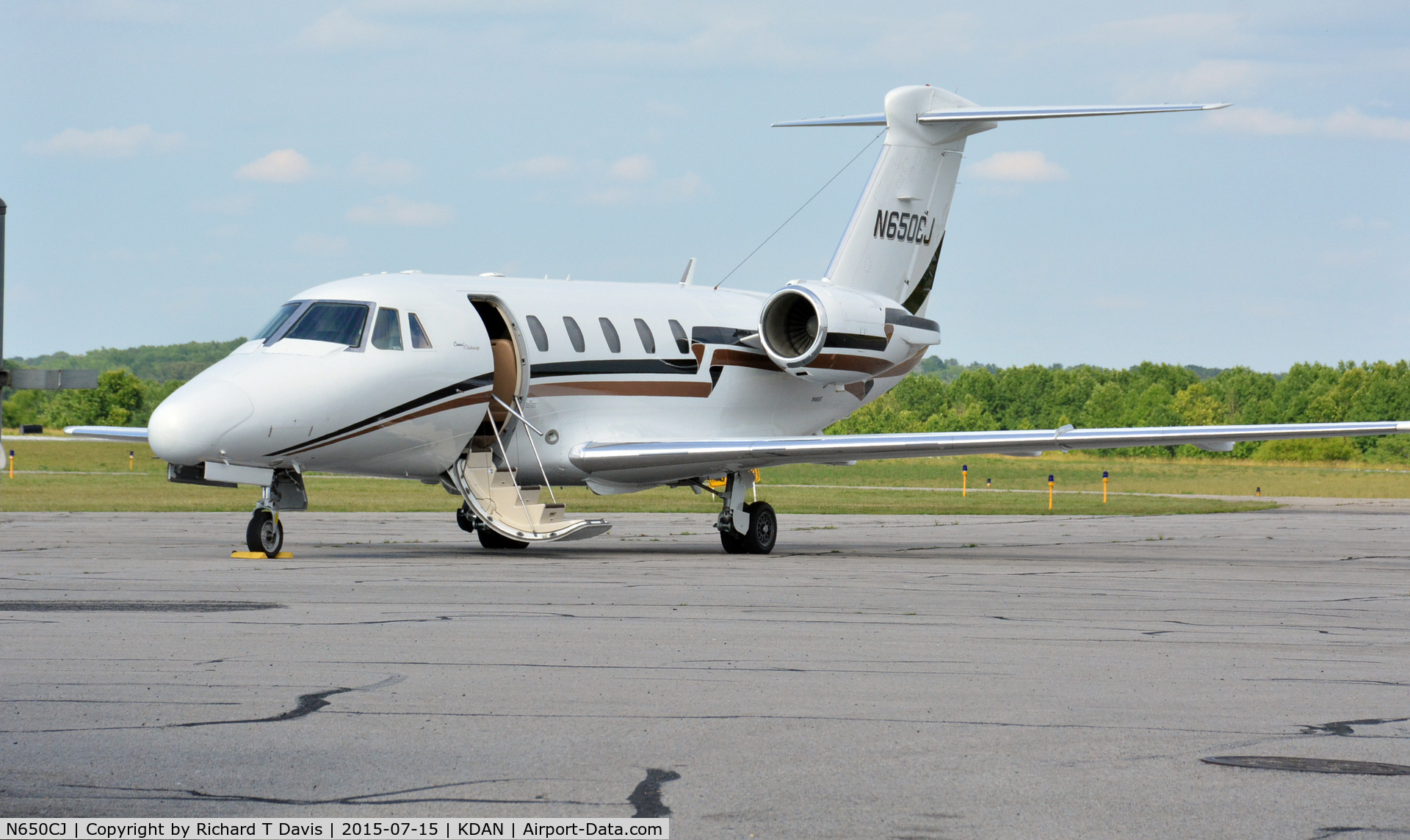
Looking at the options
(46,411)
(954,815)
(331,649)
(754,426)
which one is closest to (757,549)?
(754,426)

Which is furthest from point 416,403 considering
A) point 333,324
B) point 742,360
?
point 742,360

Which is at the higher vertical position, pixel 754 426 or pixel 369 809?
pixel 754 426

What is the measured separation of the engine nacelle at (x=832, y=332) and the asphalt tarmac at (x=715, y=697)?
5.98m

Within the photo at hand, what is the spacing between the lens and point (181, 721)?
22.1 ft

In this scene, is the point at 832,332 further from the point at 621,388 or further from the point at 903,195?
the point at 903,195

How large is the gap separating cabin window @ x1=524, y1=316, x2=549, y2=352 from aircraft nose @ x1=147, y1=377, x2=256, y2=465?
3.94 m

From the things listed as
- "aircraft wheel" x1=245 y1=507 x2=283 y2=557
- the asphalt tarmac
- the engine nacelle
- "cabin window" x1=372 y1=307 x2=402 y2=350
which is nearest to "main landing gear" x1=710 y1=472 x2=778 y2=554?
the engine nacelle

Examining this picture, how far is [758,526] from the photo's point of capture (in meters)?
19.5

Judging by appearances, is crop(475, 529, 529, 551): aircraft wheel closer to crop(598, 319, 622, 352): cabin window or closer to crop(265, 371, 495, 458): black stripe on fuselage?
crop(265, 371, 495, 458): black stripe on fuselage

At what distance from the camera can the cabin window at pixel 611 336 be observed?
19516 mm

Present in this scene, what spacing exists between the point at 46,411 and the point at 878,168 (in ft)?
455

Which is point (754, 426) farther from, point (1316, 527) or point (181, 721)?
point (181, 721)

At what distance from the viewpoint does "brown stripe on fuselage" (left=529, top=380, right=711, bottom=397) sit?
18.6 meters
